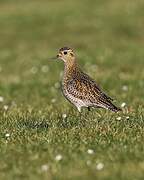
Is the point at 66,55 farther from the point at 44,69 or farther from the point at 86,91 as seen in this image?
the point at 44,69

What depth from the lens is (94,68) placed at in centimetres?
2369

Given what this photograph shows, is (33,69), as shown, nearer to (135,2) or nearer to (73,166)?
(73,166)

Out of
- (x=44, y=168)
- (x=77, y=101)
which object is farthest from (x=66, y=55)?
(x=44, y=168)

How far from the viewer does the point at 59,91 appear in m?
20.1

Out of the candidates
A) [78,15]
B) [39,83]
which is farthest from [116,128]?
[78,15]

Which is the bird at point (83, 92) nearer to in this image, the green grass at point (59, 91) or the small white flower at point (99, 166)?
the green grass at point (59, 91)

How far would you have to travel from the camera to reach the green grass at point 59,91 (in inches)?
393

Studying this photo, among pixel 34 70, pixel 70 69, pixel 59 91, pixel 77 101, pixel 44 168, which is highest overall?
pixel 34 70

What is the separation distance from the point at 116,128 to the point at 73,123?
4.20 feet

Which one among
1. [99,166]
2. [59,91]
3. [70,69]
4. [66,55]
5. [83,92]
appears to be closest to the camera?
[99,166]

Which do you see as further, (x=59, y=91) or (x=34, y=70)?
(x=34, y=70)

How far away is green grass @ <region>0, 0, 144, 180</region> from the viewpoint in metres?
9.98

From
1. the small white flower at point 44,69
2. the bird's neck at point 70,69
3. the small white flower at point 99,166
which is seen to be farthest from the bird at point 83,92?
the small white flower at point 44,69

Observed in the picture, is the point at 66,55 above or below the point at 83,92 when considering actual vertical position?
above
